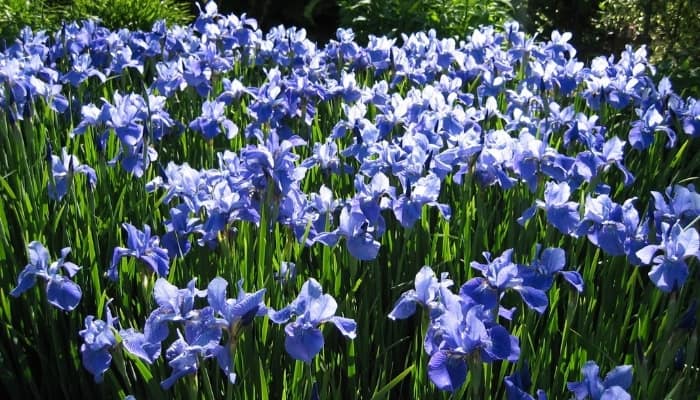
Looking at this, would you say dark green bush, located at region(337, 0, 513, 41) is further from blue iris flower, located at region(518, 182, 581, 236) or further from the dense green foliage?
blue iris flower, located at region(518, 182, 581, 236)

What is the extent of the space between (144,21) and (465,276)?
4.03 m

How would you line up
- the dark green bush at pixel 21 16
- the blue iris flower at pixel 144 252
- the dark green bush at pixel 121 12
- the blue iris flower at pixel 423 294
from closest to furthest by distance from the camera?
the blue iris flower at pixel 423 294
the blue iris flower at pixel 144 252
the dark green bush at pixel 21 16
the dark green bush at pixel 121 12

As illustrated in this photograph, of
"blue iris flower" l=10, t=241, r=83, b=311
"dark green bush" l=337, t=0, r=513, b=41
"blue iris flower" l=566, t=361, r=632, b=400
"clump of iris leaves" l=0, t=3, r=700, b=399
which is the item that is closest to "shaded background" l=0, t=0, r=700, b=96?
"dark green bush" l=337, t=0, r=513, b=41

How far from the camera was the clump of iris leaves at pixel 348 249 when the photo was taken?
1.55 meters

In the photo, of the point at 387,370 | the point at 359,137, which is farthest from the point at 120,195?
the point at 387,370

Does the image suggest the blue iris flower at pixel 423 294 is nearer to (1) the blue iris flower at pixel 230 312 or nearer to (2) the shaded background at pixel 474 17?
(1) the blue iris flower at pixel 230 312

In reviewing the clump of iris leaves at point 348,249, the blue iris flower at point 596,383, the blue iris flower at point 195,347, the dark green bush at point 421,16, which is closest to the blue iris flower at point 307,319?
the clump of iris leaves at point 348,249

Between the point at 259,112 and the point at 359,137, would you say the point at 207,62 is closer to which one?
the point at 259,112

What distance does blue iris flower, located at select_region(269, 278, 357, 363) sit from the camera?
1.47 m

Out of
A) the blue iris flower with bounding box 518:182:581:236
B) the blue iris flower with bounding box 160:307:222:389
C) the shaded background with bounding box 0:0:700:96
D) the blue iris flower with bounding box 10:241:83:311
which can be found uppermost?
the blue iris flower with bounding box 518:182:581:236

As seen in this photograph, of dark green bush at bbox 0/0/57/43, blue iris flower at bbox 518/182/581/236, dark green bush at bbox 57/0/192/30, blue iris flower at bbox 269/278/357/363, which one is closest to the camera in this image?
blue iris flower at bbox 269/278/357/363

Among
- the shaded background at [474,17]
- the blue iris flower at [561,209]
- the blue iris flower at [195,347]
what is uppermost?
the blue iris flower at [561,209]

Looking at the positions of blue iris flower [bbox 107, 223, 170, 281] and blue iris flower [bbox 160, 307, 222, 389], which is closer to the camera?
blue iris flower [bbox 160, 307, 222, 389]

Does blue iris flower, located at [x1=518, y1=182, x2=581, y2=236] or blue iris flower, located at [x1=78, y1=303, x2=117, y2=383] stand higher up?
blue iris flower, located at [x1=518, y1=182, x2=581, y2=236]
